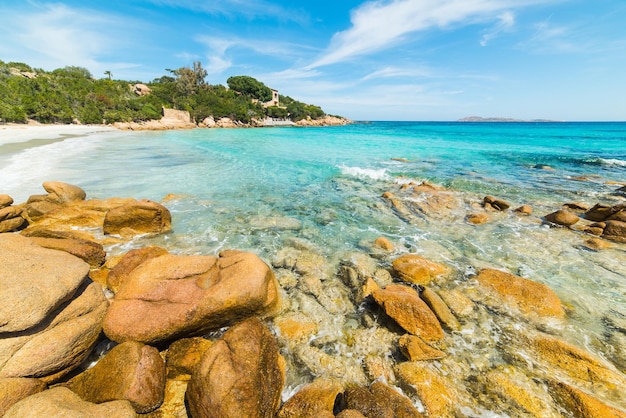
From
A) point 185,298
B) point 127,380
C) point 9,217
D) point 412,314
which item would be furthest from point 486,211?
point 9,217

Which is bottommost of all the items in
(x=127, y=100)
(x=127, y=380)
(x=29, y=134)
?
(x=127, y=380)

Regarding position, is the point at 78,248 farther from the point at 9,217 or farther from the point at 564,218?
the point at 564,218

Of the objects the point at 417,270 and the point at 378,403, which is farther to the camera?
the point at 417,270

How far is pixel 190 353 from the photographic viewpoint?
3854mm

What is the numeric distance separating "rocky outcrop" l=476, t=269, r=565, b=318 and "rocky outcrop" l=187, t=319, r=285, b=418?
463 cm

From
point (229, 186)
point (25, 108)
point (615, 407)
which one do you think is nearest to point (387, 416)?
point (615, 407)

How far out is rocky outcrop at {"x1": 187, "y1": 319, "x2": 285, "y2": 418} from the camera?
116 inches

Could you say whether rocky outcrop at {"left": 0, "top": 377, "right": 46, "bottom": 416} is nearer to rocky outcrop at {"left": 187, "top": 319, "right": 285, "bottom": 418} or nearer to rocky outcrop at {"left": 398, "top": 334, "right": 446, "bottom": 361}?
rocky outcrop at {"left": 187, "top": 319, "right": 285, "bottom": 418}

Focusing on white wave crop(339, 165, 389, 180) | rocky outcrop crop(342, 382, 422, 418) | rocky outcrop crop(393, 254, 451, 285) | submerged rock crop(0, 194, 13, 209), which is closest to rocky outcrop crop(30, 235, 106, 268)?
submerged rock crop(0, 194, 13, 209)

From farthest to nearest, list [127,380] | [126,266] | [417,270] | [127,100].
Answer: [127,100], [417,270], [126,266], [127,380]

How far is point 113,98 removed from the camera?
6206 cm

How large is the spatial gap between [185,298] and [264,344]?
5.32ft

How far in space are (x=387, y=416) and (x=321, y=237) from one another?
5.42m

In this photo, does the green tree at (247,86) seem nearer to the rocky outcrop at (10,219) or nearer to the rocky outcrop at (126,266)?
the rocky outcrop at (10,219)
